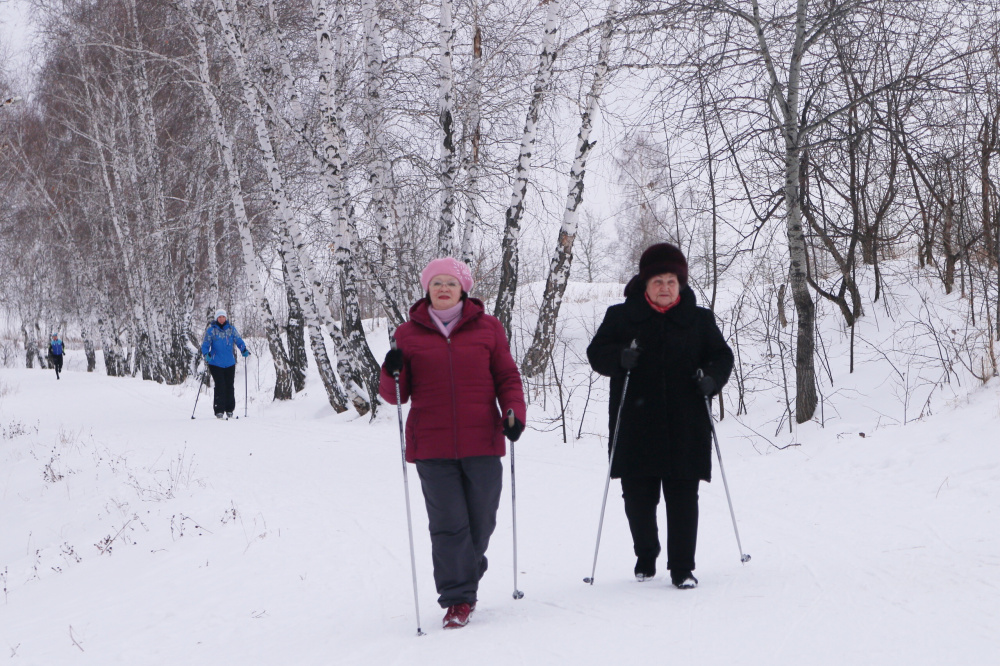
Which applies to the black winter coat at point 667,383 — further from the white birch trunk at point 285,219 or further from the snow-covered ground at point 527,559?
the white birch trunk at point 285,219

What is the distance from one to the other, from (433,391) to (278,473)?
5.27 m

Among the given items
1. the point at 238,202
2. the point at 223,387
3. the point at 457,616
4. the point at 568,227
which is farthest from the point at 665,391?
the point at 238,202

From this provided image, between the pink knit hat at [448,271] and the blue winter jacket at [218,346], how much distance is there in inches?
417

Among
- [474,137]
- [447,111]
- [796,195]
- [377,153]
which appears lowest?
[796,195]

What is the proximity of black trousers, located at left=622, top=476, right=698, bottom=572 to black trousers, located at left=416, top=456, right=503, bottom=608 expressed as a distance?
0.84 metres

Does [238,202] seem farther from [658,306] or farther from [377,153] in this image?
[658,306]

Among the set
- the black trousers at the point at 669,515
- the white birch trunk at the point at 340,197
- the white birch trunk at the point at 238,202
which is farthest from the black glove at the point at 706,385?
the white birch trunk at the point at 238,202

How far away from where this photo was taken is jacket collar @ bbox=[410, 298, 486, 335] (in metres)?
4.02

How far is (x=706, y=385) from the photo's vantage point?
4.13 m

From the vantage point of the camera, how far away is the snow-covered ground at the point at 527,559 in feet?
11.7

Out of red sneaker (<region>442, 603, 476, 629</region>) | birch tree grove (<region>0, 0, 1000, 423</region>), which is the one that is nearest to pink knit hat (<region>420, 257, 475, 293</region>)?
red sneaker (<region>442, 603, 476, 629</region>)

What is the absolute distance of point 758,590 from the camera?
414 centimetres

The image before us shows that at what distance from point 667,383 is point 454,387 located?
3.73ft

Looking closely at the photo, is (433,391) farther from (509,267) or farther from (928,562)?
(509,267)
